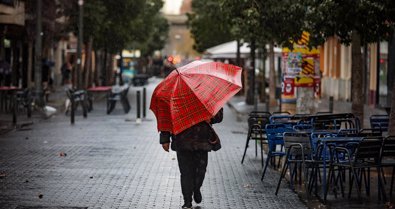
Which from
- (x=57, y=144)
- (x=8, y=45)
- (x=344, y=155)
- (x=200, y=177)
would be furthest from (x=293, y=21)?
(x=8, y=45)

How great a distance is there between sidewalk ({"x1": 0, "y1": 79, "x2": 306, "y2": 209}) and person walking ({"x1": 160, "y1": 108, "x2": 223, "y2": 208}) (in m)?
0.41

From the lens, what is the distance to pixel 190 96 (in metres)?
12.6

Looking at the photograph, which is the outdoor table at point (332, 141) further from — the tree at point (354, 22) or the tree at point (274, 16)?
the tree at point (274, 16)

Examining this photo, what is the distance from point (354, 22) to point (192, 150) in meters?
6.49

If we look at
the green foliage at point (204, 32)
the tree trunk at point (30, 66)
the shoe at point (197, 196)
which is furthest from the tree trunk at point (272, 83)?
the shoe at point (197, 196)

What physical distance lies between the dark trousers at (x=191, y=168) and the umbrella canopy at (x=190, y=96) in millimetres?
410

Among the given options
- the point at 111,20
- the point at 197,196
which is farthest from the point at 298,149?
the point at 111,20

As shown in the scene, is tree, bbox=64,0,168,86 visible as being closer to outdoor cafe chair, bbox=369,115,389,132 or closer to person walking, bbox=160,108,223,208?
outdoor cafe chair, bbox=369,115,389,132

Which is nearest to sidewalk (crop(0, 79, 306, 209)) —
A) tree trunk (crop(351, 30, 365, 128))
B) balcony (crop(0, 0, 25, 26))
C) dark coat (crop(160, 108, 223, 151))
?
dark coat (crop(160, 108, 223, 151))

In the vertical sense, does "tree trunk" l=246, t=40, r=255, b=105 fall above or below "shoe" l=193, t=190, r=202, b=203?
above

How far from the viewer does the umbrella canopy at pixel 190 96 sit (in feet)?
41.0

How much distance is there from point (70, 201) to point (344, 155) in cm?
390

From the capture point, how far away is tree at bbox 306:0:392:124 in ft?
56.8

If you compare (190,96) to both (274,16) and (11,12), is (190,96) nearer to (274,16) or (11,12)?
(274,16)
